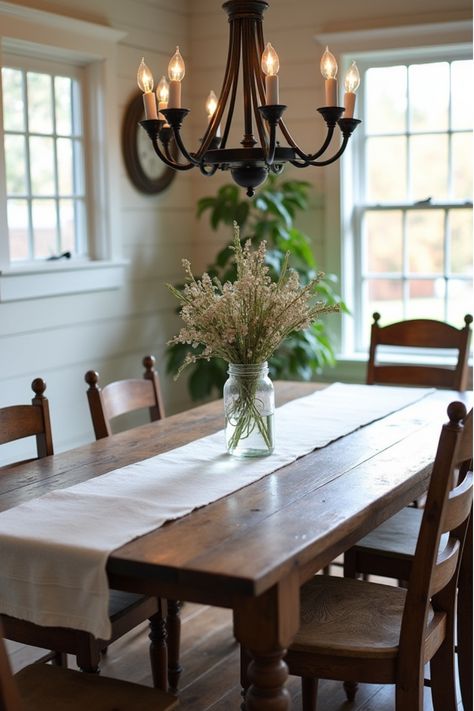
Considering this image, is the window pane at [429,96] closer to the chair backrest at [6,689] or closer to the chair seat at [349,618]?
the chair seat at [349,618]

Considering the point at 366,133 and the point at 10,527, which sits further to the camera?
the point at 366,133

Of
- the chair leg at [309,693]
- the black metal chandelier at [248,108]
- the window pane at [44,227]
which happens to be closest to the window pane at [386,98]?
the window pane at [44,227]

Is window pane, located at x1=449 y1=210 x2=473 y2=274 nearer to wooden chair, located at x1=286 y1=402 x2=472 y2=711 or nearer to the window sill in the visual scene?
the window sill

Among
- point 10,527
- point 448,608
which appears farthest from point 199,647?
point 10,527

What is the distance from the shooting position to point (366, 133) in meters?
4.75

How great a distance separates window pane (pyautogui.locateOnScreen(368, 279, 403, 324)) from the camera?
4.78m

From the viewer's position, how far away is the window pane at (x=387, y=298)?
4.78 meters

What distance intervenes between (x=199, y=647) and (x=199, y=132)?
→ 9.35 feet

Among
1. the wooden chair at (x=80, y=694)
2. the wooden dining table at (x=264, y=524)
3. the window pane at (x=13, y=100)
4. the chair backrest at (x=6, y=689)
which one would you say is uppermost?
the window pane at (x=13, y=100)

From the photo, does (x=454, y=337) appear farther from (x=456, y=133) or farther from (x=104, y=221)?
(x=104, y=221)

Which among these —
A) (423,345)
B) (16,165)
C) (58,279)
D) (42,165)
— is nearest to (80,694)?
(423,345)

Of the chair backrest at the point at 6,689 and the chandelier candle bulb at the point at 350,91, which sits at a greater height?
the chandelier candle bulb at the point at 350,91

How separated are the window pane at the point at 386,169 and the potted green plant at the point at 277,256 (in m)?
0.39

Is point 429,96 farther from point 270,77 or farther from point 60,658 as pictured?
point 60,658
